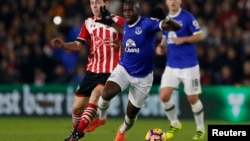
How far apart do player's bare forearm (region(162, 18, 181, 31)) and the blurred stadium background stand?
8358mm

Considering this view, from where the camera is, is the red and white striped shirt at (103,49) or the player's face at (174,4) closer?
the red and white striped shirt at (103,49)

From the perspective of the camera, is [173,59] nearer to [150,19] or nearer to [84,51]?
[150,19]

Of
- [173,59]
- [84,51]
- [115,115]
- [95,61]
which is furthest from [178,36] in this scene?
[84,51]

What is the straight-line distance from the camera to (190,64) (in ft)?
48.9

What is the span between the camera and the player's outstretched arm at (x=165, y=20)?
1163cm

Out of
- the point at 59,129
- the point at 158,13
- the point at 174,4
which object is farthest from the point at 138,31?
the point at 59,129

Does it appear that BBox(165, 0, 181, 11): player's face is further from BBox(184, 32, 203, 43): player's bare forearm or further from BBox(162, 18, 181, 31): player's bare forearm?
BBox(162, 18, 181, 31): player's bare forearm

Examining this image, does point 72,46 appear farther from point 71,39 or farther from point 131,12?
point 71,39

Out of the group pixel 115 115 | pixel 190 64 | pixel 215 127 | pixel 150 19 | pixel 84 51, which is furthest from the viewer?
pixel 84 51

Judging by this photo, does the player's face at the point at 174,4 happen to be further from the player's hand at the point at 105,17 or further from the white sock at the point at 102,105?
the white sock at the point at 102,105

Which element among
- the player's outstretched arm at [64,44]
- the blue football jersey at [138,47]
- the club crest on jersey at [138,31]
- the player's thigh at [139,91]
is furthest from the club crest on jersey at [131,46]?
the player's outstretched arm at [64,44]

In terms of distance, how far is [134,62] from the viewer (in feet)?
41.3

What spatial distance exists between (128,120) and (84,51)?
9.60 m

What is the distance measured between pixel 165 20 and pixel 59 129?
17.6 ft
